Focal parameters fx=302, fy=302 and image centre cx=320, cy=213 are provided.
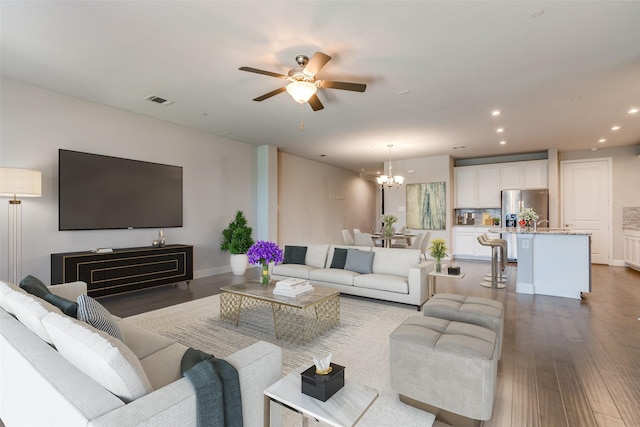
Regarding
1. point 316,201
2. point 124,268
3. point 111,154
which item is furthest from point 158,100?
point 316,201

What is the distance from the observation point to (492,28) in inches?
110

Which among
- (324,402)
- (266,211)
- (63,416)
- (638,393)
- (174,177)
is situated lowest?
(638,393)

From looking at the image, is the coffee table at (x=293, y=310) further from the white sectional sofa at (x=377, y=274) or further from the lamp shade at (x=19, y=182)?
the lamp shade at (x=19, y=182)

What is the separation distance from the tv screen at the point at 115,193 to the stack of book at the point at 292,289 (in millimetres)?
3261


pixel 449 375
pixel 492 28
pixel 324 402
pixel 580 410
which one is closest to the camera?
pixel 324 402

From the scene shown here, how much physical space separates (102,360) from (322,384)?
852mm

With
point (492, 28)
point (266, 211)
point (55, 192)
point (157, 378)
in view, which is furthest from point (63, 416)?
point (266, 211)

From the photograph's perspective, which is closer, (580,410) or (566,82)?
(580,410)

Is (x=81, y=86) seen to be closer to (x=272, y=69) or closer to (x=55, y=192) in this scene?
(x=55, y=192)

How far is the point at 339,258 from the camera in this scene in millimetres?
4898

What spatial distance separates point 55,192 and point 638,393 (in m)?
6.66

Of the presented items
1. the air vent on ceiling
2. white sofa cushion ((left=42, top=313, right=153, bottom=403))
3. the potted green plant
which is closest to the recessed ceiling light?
white sofa cushion ((left=42, top=313, right=153, bottom=403))

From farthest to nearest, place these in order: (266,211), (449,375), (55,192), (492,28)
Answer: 1. (266,211)
2. (55,192)
3. (492,28)
4. (449,375)

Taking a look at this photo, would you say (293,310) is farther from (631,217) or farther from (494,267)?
(631,217)
